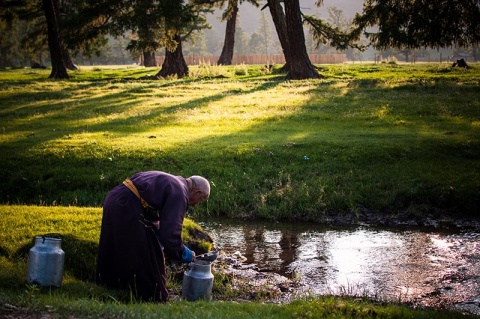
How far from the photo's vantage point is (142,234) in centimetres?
728

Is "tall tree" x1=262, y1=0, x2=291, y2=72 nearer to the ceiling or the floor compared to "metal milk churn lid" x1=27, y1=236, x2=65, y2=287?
nearer to the ceiling

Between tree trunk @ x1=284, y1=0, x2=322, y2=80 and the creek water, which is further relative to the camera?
tree trunk @ x1=284, y1=0, x2=322, y2=80

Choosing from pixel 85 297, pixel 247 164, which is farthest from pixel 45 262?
pixel 247 164

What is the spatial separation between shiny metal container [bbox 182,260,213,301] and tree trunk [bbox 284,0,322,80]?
86.6ft

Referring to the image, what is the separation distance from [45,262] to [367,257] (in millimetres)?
6075

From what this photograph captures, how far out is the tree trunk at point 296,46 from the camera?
107 ft

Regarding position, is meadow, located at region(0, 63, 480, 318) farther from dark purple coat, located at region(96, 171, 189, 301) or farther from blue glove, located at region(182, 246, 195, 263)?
blue glove, located at region(182, 246, 195, 263)

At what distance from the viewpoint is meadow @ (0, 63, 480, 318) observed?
7734 mm

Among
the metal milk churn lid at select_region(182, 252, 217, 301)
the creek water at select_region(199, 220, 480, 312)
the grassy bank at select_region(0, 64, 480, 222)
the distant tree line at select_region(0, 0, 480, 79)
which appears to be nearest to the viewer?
the metal milk churn lid at select_region(182, 252, 217, 301)

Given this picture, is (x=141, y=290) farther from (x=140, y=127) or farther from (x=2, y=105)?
(x=2, y=105)

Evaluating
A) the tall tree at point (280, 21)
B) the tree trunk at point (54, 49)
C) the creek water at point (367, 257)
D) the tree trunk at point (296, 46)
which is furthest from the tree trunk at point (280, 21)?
the creek water at point (367, 257)

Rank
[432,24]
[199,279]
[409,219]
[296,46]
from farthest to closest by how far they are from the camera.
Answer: [296,46] < [432,24] < [409,219] < [199,279]

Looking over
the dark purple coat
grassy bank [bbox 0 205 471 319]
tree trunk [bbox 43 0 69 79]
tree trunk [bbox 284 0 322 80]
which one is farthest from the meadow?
tree trunk [bbox 43 0 69 79]

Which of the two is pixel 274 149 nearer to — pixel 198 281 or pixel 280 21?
pixel 198 281
